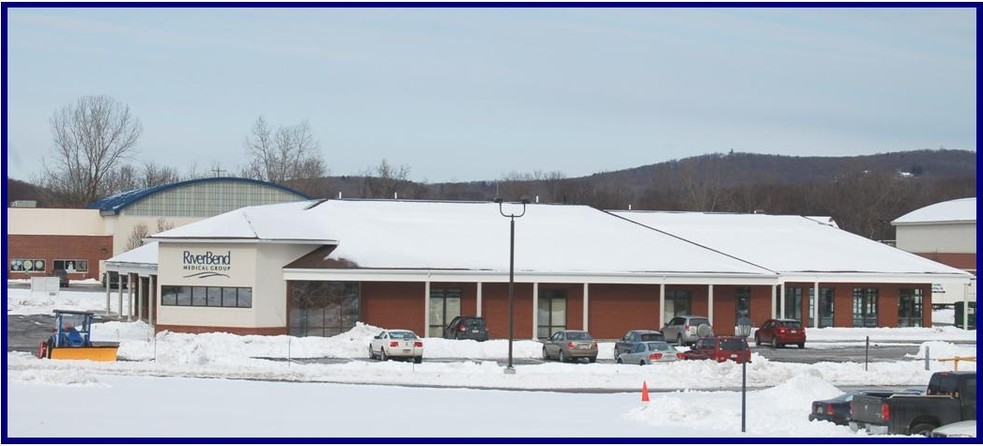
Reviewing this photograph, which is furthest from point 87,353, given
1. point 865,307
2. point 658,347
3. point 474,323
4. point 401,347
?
point 865,307

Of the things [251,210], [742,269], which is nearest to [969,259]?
[742,269]

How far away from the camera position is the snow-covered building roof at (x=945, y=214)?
108m

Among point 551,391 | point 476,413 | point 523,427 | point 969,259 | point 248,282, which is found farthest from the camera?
point 969,259

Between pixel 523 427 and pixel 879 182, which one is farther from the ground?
pixel 879 182

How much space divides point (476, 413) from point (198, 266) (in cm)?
3124

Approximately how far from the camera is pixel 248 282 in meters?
56.9

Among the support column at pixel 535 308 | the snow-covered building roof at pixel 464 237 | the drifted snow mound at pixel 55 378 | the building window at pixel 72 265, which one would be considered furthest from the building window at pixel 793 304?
the building window at pixel 72 265

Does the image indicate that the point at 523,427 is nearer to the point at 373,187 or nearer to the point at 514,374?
the point at 514,374

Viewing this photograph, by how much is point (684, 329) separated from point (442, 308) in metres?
11.1

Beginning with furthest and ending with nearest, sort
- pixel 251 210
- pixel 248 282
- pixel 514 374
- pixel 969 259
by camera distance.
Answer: pixel 969 259, pixel 251 210, pixel 248 282, pixel 514 374

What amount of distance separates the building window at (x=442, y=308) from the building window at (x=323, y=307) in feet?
11.9

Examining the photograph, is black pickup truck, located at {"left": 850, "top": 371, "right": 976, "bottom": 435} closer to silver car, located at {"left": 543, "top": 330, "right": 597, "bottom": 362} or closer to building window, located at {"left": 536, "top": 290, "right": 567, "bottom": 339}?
silver car, located at {"left": 543, "top": 330, "right": 597, "bottom": 362}

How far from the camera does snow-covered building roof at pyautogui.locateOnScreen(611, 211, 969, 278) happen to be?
68.7m

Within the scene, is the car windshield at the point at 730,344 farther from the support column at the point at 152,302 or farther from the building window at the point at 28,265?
the building window at the point at 28,265
